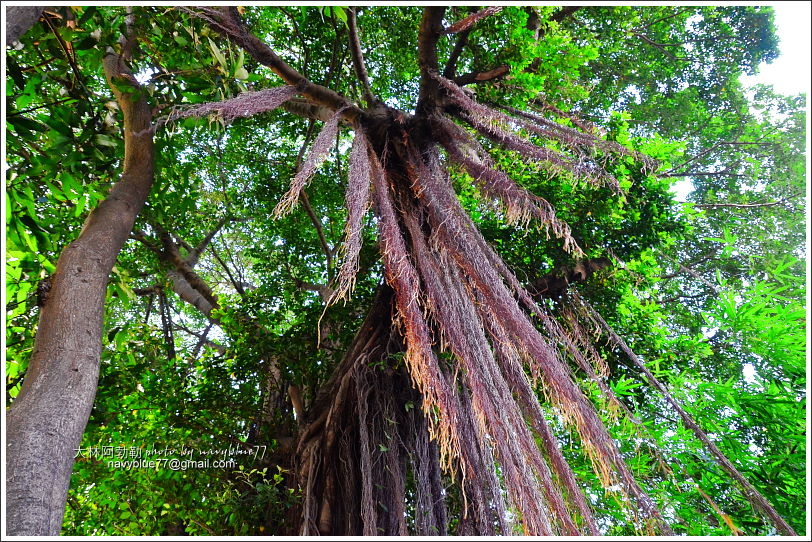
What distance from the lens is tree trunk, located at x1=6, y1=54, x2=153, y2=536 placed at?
1.13 metres

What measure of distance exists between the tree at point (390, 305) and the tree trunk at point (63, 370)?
10 millimetres

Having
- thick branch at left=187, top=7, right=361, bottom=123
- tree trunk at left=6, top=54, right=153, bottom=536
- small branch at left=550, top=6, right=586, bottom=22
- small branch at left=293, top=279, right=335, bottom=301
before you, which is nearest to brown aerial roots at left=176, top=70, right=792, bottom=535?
thick branch at left=187, top=7, right=361, bottom=123

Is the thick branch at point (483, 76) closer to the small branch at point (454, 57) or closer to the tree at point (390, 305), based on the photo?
the tree at point (390, 305)

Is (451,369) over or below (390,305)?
below

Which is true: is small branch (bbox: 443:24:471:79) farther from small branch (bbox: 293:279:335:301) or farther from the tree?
small branch (bbox: 293:279:335:301)

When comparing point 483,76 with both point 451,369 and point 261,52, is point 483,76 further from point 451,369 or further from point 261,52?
point 451,369

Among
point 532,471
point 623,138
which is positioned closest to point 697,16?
point 623,138

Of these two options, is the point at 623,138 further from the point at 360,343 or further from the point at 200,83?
the point at 200,83

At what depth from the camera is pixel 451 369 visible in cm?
173

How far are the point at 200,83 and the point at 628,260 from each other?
7.10ft

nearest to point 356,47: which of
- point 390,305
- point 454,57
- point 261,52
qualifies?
point 454,57

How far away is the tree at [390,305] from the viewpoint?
1484 millimetres

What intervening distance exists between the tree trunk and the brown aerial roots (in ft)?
1.76

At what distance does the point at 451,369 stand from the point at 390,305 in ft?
1.73
